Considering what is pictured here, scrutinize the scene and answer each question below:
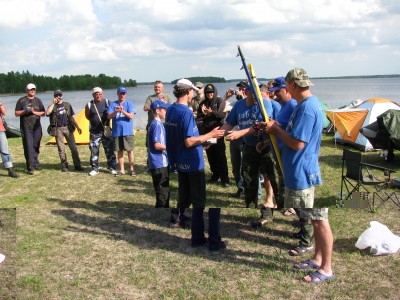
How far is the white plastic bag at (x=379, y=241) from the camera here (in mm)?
3870

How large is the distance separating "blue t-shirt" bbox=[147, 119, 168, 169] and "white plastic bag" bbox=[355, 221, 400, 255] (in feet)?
7.73

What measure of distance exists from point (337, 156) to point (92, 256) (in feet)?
21.9

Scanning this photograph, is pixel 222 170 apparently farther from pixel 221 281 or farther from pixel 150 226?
pixel 221 281

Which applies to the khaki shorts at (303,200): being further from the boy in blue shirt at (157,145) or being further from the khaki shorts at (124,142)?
the khaki shorts at (124,142)

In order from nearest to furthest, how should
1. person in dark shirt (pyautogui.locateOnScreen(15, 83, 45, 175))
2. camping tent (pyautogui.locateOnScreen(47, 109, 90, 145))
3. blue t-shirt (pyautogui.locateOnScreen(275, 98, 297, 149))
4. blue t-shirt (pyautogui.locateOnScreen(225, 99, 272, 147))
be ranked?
blue t-shirt (pyautogui.locateOnScreen(275, 98, 297, 149)) < blue t-shirt (pyautogui.locateOnScreen(225, 99, 272, 147)) < person in dark shirt (pyautogui.locateOnScreen(15, 83, 45, 175)) < camping tent (pyautogui.locateOnScreen(47, 109, 90, 145))

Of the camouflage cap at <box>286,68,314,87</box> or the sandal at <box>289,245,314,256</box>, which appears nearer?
the camouflage cap at <box>286,68,314,87</box>

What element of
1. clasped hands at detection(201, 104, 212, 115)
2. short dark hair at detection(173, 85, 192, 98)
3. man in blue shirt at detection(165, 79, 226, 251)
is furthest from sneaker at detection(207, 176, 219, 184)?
short dark hair at detection(173, 85, 192, 98)

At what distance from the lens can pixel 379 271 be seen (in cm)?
358

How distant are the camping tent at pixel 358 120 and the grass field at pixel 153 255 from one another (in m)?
4.39

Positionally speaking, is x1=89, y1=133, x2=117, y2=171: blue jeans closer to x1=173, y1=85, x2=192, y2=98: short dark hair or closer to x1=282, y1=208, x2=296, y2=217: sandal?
x1=282, y1=208, x2=296, y2=217: sandal

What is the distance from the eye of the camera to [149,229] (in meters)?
4.75

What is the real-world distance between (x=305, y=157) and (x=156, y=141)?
6.68ft

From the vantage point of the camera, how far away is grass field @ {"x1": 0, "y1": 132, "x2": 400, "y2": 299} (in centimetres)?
337

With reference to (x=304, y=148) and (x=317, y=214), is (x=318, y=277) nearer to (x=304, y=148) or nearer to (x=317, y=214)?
(x=317, y=214)
